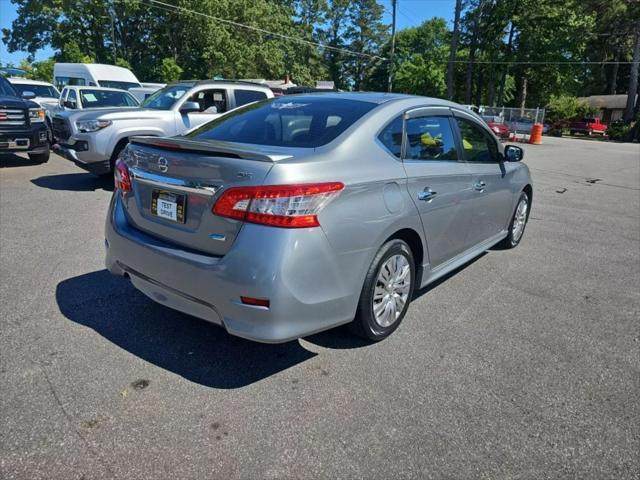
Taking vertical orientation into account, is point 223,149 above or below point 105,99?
below

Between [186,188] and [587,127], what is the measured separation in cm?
4985

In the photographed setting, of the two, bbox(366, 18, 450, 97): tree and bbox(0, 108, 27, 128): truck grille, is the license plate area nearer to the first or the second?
bbox(0, 108, 27, 128): truck grille

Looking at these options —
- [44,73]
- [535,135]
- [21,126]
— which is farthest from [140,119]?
[44,73]

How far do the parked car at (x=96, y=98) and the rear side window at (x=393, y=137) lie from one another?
10.5m

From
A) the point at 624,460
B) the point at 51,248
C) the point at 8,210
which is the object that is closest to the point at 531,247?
the point at 624,460

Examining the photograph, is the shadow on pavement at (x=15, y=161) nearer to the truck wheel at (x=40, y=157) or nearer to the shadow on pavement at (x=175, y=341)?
the truck wheel at (x=40, y=157)

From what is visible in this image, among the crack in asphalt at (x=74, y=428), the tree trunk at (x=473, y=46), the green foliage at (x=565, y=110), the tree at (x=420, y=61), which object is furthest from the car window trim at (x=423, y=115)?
the tree at (x=420, y=61)

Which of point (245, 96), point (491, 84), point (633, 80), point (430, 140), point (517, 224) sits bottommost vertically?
point (517, 224)

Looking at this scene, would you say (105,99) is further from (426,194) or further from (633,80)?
(633,80)

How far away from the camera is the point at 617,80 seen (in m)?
65.0

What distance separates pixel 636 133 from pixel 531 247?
40.2 meters

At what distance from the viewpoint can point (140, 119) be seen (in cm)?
805

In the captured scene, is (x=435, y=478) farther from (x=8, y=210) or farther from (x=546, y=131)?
(x=546, y=131)

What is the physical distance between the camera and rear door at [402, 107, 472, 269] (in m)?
3.45
